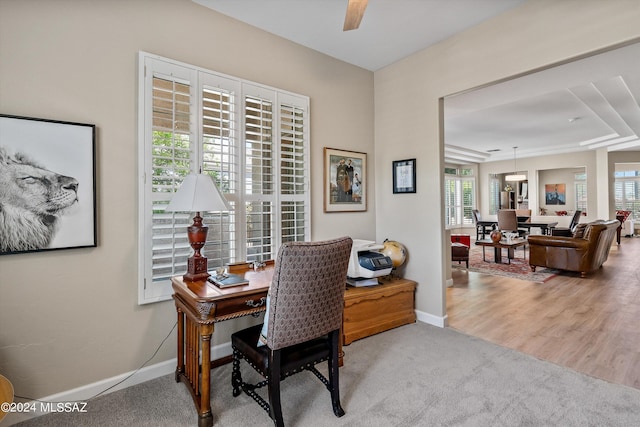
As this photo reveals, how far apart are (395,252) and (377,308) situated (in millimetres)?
651

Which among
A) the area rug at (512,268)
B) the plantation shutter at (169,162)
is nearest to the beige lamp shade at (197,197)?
the plantation shutter at (169,162)

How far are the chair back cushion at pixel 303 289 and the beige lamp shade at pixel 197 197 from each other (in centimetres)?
74

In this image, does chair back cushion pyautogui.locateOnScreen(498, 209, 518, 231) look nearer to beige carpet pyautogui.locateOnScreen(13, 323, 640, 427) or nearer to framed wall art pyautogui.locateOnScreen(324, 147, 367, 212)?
framed wall art pyautogui.locateOnScreen(324, 147, 367, 212)

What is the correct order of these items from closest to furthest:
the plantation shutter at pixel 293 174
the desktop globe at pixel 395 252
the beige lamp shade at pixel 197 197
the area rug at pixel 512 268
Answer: the beige lamp shade at pixel 197 197, the plantation shutter at pixel 293 174, the desktop globe at pixel 395 252, the area rug at pixel 512 268

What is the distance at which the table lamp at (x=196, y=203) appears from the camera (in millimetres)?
2002

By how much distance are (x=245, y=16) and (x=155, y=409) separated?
3.05m

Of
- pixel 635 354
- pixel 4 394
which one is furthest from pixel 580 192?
pixel 4 394

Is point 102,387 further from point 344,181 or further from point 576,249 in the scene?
point 576,249

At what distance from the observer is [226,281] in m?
2.01

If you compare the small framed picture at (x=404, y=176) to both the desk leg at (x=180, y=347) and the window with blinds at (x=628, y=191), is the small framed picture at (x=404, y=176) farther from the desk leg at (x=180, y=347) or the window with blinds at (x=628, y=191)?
the window with blinds at (x=628, y=191)

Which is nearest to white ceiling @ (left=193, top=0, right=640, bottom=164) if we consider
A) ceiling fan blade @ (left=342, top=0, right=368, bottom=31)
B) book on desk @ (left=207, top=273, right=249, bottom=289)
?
ceiling fan blade @ (left=342, top=0, right=368, bottom=31)

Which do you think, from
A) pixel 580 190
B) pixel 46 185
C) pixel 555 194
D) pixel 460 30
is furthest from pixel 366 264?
pixel 580 190

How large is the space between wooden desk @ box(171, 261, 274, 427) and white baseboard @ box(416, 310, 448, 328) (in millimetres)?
1977

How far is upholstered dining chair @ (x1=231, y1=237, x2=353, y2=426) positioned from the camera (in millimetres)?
1593
